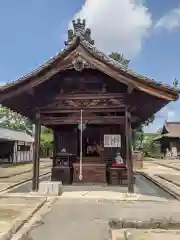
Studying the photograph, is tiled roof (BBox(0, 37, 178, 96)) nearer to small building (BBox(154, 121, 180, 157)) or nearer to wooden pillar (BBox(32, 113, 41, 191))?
wooden pillar (BBox(32, 113, 41, 191))

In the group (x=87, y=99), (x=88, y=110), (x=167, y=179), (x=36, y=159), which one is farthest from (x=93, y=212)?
(x=167, y=179)

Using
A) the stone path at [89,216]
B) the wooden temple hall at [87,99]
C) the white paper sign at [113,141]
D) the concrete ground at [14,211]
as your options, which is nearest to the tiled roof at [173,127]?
the white paper sign at [113,141]

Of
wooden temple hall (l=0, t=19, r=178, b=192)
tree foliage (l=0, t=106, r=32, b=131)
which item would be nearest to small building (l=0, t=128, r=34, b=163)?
tree foliage (l=0, t=106, r=32, b=131)

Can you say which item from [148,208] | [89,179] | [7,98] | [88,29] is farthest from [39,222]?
[88,29]

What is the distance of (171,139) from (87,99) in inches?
1860

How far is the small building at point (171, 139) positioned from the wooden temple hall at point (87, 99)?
42.1 m

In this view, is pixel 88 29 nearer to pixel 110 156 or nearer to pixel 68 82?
pixel 68 82

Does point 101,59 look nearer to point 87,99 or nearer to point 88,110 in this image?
point 87,99

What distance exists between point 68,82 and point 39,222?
246 inches

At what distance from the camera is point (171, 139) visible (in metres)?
56.1

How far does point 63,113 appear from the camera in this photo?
469 inches

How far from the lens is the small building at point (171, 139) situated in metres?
54.2

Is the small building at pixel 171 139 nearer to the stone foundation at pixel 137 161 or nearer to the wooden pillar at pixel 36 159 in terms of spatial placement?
the stone foundation at pixel 137 161

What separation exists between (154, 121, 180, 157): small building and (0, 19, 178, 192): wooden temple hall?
42127 millimetres
